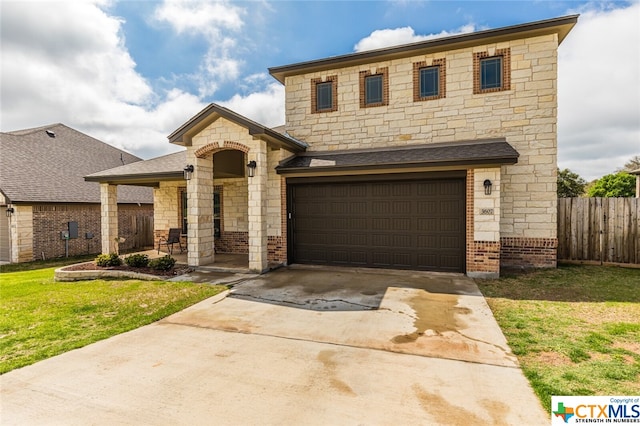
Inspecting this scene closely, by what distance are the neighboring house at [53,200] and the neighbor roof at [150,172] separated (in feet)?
12.5

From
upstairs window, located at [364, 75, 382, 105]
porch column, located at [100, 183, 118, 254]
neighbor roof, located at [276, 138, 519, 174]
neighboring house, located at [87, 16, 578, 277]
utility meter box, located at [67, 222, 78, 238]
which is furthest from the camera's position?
utility meter box, located at [67, 222, 78, 238]

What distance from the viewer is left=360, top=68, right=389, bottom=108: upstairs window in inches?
405

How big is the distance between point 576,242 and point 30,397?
12644 millimetres

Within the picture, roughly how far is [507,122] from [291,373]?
30.5 feet

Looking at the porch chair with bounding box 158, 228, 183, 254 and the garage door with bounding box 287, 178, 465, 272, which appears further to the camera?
the porch chair with bounding box 158, 228, 183, 254

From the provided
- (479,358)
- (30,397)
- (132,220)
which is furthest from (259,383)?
(132,220)

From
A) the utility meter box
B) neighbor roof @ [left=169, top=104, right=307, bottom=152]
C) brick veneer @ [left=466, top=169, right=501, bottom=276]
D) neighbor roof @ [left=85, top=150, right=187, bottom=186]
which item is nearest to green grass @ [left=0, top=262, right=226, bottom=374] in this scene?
neighbor roof @ [left=85, top=150, right=187, bottom=186]

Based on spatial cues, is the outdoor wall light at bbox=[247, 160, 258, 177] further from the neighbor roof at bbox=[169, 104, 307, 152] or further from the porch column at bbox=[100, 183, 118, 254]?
the porch column at bbox=[100, 183, 118, 254]

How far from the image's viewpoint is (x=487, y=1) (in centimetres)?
851

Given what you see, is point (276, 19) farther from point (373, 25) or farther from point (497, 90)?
point (497, 90)

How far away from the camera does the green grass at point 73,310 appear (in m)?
4.44

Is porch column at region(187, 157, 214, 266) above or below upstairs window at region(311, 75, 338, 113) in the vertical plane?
below

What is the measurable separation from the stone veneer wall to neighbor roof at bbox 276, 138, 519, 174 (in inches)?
15.8

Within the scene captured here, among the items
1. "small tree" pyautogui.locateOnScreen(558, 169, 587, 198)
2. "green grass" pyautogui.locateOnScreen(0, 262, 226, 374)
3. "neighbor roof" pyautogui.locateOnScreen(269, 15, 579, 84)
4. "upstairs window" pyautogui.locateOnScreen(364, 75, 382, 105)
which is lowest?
"green grass" pyautogui.locateOnScreen(0, 262, 226, 374)
